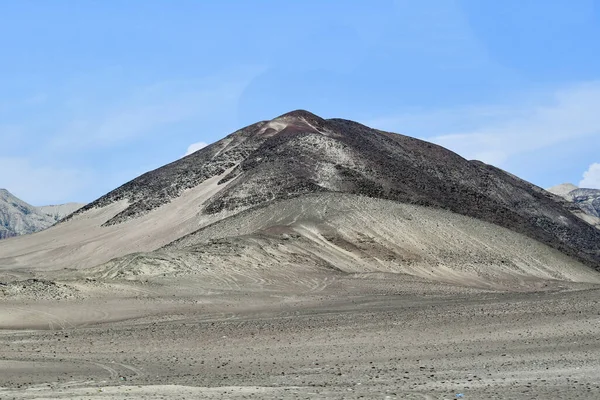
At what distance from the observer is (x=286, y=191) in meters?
85.4

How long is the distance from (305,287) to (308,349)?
80.2ft

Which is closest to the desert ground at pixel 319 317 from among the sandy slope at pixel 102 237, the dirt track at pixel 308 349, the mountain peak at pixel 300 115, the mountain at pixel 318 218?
the dirt track at pixel 308 349

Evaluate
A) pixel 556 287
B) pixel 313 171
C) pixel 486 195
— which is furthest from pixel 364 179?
pixel 556 287

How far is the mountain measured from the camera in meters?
60.4

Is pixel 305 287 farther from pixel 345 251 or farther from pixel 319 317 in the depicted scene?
pixel 319 317

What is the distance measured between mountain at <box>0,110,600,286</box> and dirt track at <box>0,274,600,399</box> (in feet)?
42.8

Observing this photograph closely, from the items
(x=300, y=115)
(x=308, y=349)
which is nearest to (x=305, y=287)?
(x=308, y=349)

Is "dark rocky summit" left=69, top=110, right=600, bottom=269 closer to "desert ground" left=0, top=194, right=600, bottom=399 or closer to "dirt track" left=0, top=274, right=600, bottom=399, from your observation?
"desert ground" left=0, top=194, right=600, bottom=399

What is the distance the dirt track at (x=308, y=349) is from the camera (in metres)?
17.6

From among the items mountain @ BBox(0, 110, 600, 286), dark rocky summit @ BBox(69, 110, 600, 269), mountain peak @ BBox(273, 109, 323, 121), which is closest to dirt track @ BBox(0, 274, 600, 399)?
mountain @ BBox(0, 110, 600, 286)

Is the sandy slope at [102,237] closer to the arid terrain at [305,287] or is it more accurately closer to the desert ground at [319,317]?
the arid terrain at [305,287]

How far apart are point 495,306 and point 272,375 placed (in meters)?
18.5

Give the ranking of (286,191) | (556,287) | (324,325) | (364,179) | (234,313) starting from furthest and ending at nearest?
(364,179) → (286,191) → (556,287) → (234,313) → (324,325)

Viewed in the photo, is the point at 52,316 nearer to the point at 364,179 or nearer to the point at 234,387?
the point at 234,387
